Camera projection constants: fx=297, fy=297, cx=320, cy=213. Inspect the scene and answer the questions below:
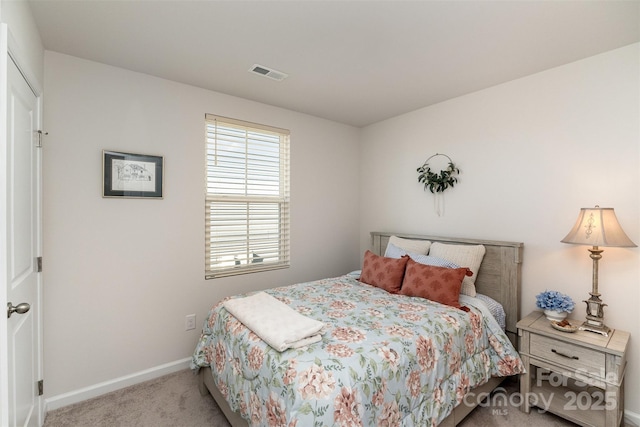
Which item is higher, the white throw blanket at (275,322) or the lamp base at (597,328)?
the white throw blanket at (275,322)

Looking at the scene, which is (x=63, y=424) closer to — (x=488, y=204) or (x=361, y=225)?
(x=361, y=225)

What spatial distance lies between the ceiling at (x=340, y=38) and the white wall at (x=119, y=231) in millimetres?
249

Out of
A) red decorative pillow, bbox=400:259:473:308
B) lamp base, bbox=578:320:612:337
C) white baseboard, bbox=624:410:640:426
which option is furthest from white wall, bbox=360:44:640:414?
red decorative pillow, bbox=400:259:473:308

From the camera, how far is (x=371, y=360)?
1.48 metres

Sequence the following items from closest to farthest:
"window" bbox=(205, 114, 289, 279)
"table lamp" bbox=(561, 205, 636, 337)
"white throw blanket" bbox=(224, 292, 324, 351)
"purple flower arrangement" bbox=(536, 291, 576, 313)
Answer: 1. "white throw blanket" bbox=(224, 292, 324, 351)
2. "table lamp" bbox=(561, 205, 636, 337)
3. "purple flower arrangement" bbox=(536, 291, 576, 313)
4. "window" bbox=(205, 114, 289, 279)

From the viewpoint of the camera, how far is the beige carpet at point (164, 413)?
6.59ft

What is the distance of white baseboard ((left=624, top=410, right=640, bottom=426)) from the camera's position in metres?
1.99

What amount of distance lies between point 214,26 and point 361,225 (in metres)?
2.89

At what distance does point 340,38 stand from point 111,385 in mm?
3126

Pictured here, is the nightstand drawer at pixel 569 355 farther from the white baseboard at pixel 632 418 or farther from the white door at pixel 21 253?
the white door at pixel 21 253

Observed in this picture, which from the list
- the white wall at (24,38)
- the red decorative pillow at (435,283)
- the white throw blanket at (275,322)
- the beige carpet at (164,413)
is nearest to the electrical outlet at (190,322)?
the beige carpet at (164,413)

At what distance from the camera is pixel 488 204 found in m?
2.78

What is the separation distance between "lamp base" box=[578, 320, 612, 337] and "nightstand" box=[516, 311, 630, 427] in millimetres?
32

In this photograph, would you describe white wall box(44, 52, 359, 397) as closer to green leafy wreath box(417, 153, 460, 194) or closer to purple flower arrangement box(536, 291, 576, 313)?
green leafy wreath box(417, 153, 460, 194)
